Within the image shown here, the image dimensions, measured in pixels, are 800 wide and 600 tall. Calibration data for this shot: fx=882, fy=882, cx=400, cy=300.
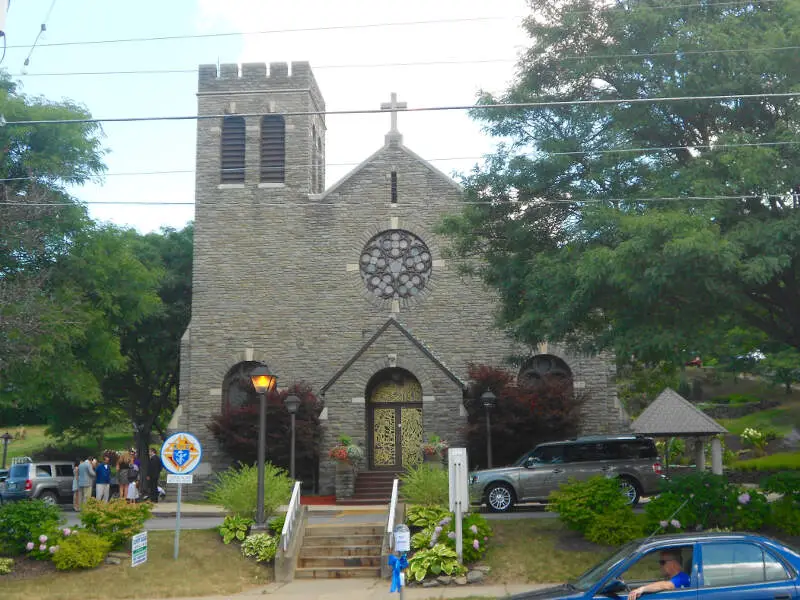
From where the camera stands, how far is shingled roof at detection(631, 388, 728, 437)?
64.4 ft

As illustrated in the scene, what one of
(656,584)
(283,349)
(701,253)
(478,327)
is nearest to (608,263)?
(701,253)

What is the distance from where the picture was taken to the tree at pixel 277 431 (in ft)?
86.1

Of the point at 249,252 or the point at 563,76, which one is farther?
the point at 249,252

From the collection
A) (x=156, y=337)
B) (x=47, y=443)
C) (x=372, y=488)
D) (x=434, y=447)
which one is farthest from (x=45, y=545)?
(x=47, y=443)

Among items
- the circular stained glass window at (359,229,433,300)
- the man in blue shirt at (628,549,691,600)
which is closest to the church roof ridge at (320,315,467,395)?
the circular stained glass window at (359,229,433,300)

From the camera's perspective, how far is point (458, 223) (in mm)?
18828

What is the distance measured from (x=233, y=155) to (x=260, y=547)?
57.7 ft

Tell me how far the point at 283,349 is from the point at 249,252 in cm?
349

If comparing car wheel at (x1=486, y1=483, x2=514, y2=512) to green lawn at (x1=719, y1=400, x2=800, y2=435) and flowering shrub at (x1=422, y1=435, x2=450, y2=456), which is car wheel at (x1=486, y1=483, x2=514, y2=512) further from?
green lawn at (x1=719, y1=400, x2=800, y2=435)

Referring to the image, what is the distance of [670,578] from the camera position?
8.46m

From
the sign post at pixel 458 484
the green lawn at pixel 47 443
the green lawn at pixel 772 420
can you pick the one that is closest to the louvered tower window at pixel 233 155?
the sign post at pixel 458 484

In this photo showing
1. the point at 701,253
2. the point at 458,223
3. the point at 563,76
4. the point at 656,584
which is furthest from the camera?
the point at 458,223

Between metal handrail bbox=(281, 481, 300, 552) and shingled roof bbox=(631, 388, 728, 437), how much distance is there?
828cm

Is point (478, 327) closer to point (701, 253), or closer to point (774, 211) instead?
point (774, 211)
